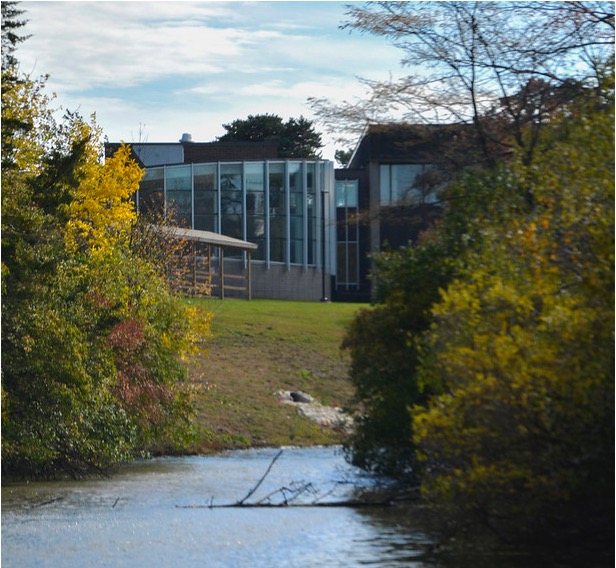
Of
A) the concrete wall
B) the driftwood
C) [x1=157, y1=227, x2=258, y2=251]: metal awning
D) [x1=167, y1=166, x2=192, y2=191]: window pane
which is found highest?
[x1=167, y1=166, x2=192, y2=191]: window pane

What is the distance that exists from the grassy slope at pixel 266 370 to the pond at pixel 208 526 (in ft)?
31.1

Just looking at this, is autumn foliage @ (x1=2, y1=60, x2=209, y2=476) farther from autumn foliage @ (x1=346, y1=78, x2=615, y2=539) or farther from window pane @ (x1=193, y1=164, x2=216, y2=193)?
window pane @ (x1=193, y1=164, x2=216, y2=193)

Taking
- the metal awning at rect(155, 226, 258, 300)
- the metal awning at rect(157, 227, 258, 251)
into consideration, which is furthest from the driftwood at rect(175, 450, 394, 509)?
the metal awning at rect(157, 227, 258, 251)

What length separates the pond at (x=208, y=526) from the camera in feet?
55.5

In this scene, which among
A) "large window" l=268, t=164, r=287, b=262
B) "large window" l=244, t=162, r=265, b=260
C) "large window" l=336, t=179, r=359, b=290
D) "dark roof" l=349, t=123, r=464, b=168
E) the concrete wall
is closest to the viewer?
"dark roof" l=349, t=123, r=464, b=168

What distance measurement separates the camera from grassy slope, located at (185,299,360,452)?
4259 centimetres

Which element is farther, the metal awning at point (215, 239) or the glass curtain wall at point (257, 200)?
the glass curtain wall at point (257, 200)

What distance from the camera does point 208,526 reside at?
67.5ft

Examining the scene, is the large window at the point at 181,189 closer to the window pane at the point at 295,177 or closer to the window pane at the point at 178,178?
the window pane at the point at 178,178

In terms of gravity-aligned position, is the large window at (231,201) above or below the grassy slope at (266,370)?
above

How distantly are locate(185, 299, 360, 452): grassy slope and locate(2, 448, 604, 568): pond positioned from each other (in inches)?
373

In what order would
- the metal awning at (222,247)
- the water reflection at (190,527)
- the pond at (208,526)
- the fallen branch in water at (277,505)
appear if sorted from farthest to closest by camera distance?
the metal awning at (222,247) → the fallen branch in water at (277,505) → the water reflection at (190,527) → the pond at (208,526)

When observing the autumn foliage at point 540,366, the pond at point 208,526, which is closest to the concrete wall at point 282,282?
the pond at point 208,526

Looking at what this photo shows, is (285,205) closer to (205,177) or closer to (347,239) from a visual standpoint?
(205,177)
